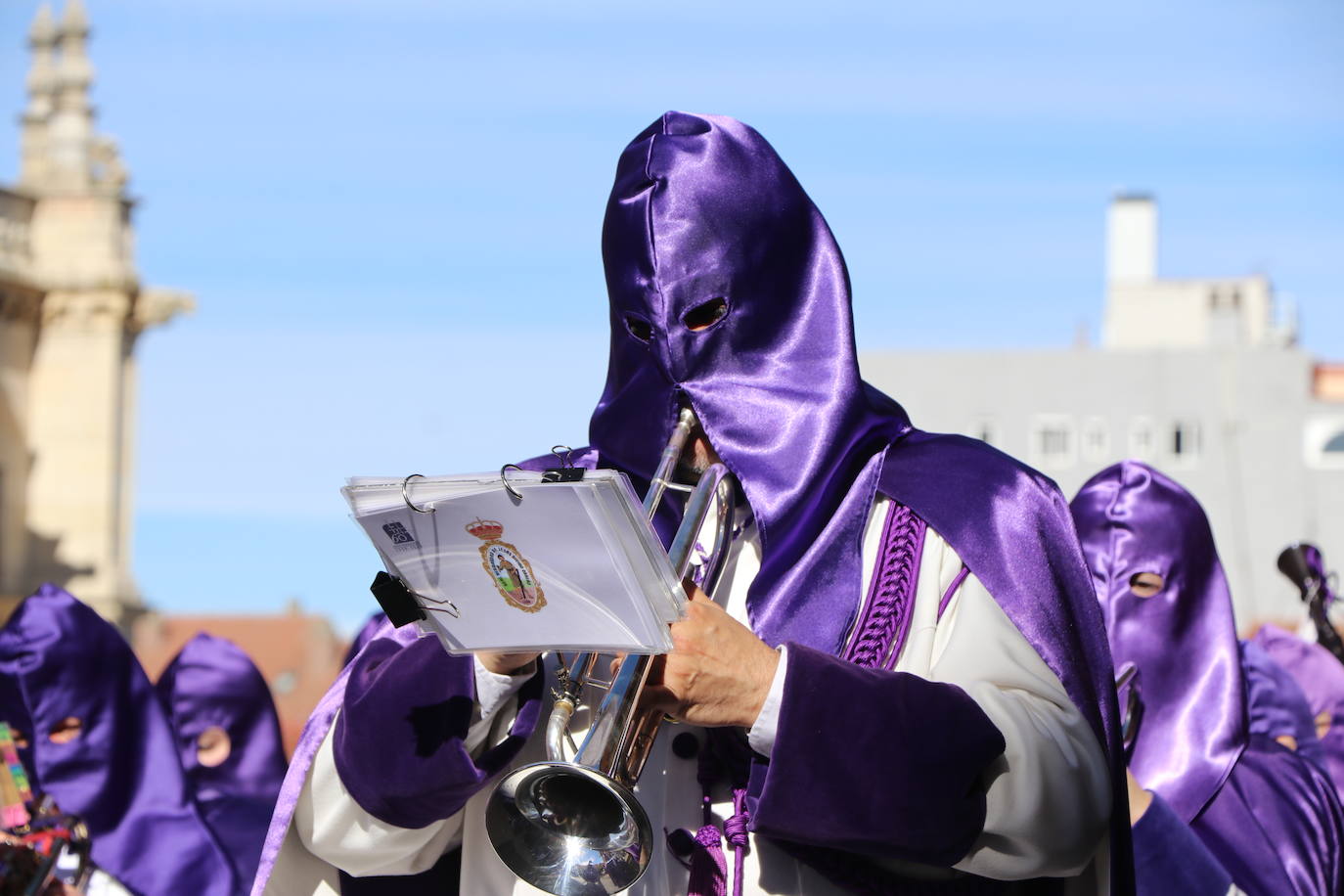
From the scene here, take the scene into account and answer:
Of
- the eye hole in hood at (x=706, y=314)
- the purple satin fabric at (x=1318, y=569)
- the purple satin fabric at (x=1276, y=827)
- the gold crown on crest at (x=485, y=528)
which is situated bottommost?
the purple satin fabric at (x=1318, y=569)

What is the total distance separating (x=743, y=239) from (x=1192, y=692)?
→ 229 cm

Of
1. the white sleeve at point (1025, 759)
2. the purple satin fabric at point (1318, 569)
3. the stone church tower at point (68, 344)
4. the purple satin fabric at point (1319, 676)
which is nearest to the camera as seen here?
the white sleeve at point (1025, 759)

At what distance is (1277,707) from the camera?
6504 millimetres

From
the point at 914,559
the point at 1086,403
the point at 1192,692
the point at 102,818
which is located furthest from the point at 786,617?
the point at 1086,403

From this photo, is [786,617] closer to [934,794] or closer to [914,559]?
Answer: [914,559]

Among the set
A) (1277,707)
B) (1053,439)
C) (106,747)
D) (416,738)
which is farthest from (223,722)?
(1053,439)

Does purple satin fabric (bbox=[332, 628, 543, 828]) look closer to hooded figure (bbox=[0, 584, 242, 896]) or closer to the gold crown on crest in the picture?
the gold crown on crest

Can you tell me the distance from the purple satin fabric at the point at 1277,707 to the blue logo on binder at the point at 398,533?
3.78 meters

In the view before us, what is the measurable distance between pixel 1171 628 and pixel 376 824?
8.31 ft

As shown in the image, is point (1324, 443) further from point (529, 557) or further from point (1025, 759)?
point (529, 557)

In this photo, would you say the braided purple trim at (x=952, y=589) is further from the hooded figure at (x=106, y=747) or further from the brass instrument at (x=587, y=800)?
the hooded figure at (x=106, y=747)

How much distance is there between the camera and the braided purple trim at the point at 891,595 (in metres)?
3.49

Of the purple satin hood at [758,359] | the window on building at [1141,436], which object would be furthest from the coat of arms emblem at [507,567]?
the window on building at [1141,436]

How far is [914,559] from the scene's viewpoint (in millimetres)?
3549
